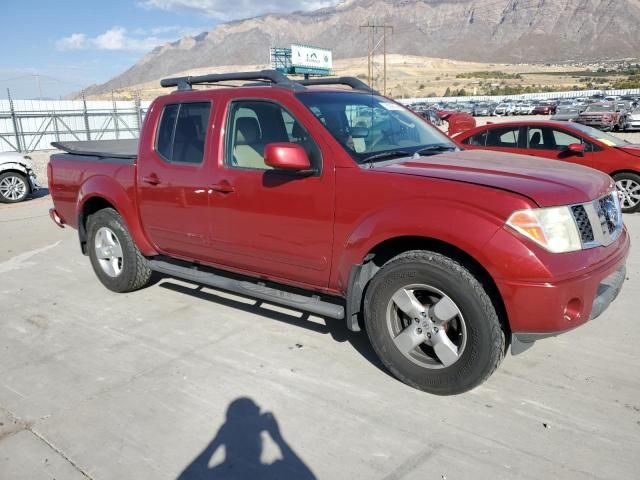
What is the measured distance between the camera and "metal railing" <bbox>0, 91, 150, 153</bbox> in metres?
24.6

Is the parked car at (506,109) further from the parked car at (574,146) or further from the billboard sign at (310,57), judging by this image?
the parked car at (574,146)

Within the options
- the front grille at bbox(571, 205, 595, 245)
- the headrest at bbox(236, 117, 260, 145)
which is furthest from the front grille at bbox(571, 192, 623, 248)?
the headrest at bbox(236, 117, 260, 145)

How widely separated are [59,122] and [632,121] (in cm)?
2654

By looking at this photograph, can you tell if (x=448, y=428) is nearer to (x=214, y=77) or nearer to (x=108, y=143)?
(x=214, y=77)

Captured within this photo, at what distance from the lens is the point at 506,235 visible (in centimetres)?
304

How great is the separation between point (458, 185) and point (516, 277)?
611mm

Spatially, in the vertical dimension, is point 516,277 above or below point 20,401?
above

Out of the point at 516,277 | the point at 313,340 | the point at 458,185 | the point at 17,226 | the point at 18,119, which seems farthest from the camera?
the point at 18,119

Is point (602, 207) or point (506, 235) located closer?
point (506, 235)

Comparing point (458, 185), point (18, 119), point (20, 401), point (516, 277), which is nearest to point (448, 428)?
point (516, 277)

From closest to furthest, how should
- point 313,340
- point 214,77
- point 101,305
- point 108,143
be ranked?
point 313,340 → point 214,77 → point 101,305 → point 108,143

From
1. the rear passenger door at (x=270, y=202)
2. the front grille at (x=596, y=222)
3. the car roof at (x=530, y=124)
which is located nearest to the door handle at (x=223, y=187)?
the rear passenger door at (x=270, y=202)

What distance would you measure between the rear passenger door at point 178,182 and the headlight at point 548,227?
2387 millimetres

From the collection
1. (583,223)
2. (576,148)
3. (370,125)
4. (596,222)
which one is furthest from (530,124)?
(583,223)
